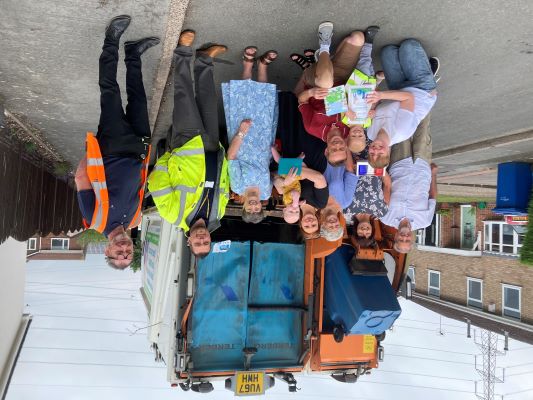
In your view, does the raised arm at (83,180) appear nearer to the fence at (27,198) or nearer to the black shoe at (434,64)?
the fence at (27,198)

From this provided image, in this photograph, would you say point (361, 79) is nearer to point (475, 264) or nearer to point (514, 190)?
point (514, 190)

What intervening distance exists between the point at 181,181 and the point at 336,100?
1448 millimetres

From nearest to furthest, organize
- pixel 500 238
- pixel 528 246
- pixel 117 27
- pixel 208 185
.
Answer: pixel 117 27 < pixel 208 185 < pixel 528 246 < pixel 500 238

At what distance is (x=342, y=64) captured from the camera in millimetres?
3631

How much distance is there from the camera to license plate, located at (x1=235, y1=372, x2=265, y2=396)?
13.2ft

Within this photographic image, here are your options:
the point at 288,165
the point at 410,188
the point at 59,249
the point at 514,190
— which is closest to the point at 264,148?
the point at 288,165

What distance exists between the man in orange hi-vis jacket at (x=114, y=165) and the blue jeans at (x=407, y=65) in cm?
208

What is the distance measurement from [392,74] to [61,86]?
3.19 metres

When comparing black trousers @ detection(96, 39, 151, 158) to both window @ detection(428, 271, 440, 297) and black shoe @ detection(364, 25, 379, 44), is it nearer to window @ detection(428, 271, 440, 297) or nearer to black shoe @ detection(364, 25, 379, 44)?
black shoe @ detection(364, 25, 379, 44)

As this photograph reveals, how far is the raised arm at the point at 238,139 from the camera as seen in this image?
138 inches

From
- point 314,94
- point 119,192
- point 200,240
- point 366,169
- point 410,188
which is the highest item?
point 314,94

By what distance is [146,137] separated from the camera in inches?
137

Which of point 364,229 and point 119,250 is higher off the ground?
point 364,229

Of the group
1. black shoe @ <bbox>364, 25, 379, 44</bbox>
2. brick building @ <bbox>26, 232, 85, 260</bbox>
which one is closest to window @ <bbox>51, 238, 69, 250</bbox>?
brick building @ <bbox>26, 232, 85, 260</bbox>
